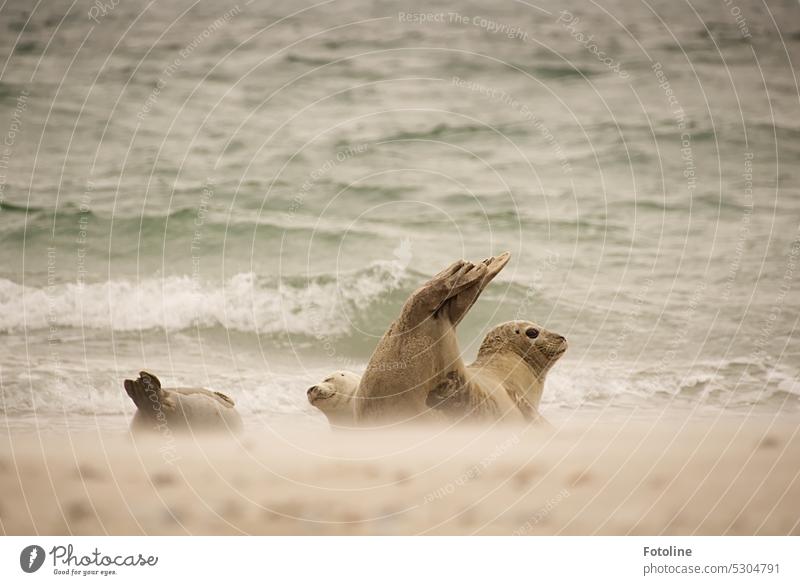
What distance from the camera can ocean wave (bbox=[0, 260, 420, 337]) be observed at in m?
5.73

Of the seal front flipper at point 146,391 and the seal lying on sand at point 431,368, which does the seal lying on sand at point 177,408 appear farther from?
the seal lying on sand at point 431,368

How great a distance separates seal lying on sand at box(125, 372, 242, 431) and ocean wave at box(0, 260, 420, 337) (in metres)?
1.88

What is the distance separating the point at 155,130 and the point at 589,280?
2.88 m

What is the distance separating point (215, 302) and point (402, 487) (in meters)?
2.69

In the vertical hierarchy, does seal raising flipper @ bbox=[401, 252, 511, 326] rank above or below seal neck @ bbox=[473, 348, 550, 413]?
above

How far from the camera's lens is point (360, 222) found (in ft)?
20.2

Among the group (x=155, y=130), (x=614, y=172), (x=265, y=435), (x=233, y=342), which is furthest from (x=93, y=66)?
(x=614, y=172)

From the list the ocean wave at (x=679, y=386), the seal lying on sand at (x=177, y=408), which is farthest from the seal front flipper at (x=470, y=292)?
the ocean wave at (x=679, y=386)

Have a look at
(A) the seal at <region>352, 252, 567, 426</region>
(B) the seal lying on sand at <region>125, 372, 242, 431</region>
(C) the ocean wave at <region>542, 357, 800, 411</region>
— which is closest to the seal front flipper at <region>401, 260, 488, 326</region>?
(A) the seal at <region>352, 252, 567, 426</region>

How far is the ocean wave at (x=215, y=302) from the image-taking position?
18.8 feet

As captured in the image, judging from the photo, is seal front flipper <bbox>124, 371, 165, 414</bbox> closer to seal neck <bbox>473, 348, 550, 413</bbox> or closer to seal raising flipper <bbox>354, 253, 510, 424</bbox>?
seal raising flipper <bbox>354, 253, 510, 424</bbox>

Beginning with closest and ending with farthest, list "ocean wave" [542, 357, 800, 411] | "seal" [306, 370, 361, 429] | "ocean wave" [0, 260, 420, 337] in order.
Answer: "seal" [306, 370, 361, 429] → "ocean wave" [542, 357, 800, 411] → "ocean wave" [0, 260, 420, 337]

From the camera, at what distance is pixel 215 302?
5.90 meters

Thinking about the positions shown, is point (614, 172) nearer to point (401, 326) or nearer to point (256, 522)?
point (401, 326)
